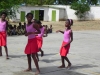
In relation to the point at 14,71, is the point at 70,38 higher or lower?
higher

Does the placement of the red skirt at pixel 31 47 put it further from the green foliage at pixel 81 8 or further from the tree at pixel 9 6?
the green foliage at pixel 81 8

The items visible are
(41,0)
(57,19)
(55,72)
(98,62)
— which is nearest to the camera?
(55,72)

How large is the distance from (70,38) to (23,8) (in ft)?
115

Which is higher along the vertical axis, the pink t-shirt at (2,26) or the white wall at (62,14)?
the pink t-shirt at (2,26)

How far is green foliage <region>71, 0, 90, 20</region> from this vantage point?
41.2 metres

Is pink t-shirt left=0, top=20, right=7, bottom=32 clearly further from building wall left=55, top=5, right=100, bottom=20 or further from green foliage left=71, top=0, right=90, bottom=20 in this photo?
building wall left=55, top=5, right=100, bottom=20

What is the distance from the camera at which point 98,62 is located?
8.89 m

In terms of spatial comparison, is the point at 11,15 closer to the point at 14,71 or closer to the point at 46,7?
the point at 14,71

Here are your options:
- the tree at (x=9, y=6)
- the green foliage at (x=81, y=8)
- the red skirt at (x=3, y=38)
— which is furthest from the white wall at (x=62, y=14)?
the red skirt at (x=3, y=38)

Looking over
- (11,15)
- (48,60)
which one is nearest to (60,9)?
(11,15)

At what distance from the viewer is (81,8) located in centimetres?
4094

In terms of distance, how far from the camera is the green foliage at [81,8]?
4115 cm

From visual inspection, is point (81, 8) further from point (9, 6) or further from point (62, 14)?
point (9, 6)

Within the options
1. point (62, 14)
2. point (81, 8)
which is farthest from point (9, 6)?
point (62, 14)
